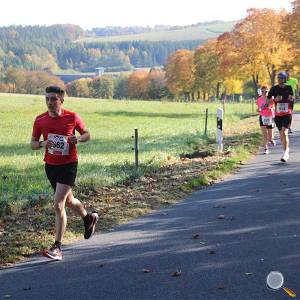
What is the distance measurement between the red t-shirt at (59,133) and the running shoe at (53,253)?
38.6 inches

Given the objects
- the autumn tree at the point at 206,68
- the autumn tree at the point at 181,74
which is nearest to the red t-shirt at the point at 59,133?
the autumn tree at the point at 206,68

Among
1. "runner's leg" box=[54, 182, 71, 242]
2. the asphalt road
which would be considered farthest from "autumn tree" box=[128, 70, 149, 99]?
"runner's leg" box=[54, 182, 71, 242]

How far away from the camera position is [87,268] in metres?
5.96

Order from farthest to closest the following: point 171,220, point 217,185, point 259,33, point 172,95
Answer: point 172,95
point 259,33
point 217,185
point 171,220

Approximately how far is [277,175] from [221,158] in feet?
9.23

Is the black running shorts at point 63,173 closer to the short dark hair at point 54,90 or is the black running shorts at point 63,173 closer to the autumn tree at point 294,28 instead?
the short dark hair at point 54,90

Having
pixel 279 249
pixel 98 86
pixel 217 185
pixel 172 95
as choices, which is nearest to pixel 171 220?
pixel 279 249

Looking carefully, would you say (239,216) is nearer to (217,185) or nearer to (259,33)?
(217,185)

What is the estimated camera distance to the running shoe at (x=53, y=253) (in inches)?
246

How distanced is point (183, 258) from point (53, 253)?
4.71ft

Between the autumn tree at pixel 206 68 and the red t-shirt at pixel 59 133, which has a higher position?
the red t-shirt at pixel 59 133

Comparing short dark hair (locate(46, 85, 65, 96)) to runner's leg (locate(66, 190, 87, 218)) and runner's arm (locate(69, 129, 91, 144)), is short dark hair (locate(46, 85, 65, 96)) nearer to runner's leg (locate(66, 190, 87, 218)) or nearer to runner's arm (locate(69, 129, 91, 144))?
runner's arm (locate(69, 129, 91, 144))

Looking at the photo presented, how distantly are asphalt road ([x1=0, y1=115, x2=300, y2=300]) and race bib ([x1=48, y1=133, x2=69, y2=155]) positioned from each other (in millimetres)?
1197

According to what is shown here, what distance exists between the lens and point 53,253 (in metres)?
6.27
